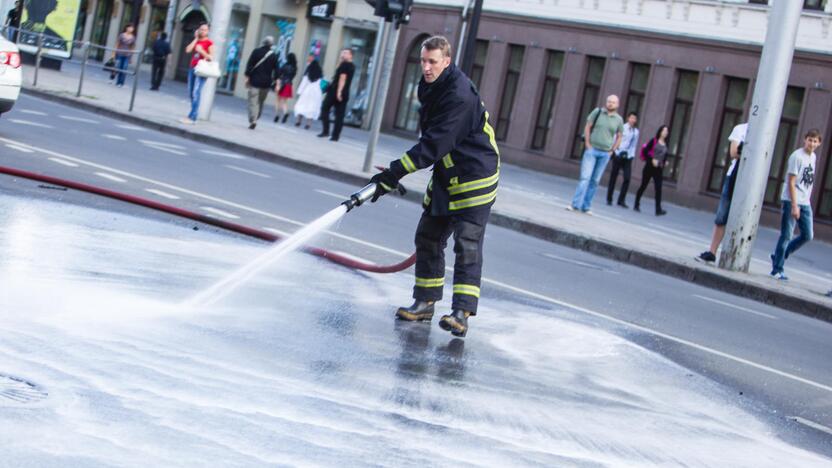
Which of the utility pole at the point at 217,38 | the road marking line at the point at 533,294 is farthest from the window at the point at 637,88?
the road marking line at the point at 533,294

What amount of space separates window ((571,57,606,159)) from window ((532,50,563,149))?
105 centimetres

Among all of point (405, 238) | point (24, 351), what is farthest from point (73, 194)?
point (24, 351)

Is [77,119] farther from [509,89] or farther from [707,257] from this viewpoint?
[509,89]

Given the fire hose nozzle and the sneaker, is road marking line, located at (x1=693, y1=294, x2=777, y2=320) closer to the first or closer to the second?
the sneaker

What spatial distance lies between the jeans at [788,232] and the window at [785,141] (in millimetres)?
14113

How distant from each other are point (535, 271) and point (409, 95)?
2878 centimetres

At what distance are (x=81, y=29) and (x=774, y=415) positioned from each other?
55.7 m

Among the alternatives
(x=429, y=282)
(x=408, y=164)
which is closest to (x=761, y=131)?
(x=429, y=282)

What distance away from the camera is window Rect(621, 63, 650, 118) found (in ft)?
113

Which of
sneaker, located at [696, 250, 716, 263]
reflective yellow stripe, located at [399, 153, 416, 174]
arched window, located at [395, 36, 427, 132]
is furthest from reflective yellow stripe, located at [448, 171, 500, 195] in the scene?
arched window, located at [395, 36, 427, 132]

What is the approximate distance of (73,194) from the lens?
38.1 ft

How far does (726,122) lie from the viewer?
3241cm

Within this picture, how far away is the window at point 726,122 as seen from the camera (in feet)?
105

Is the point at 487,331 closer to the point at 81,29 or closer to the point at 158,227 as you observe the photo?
the point at 158,227
